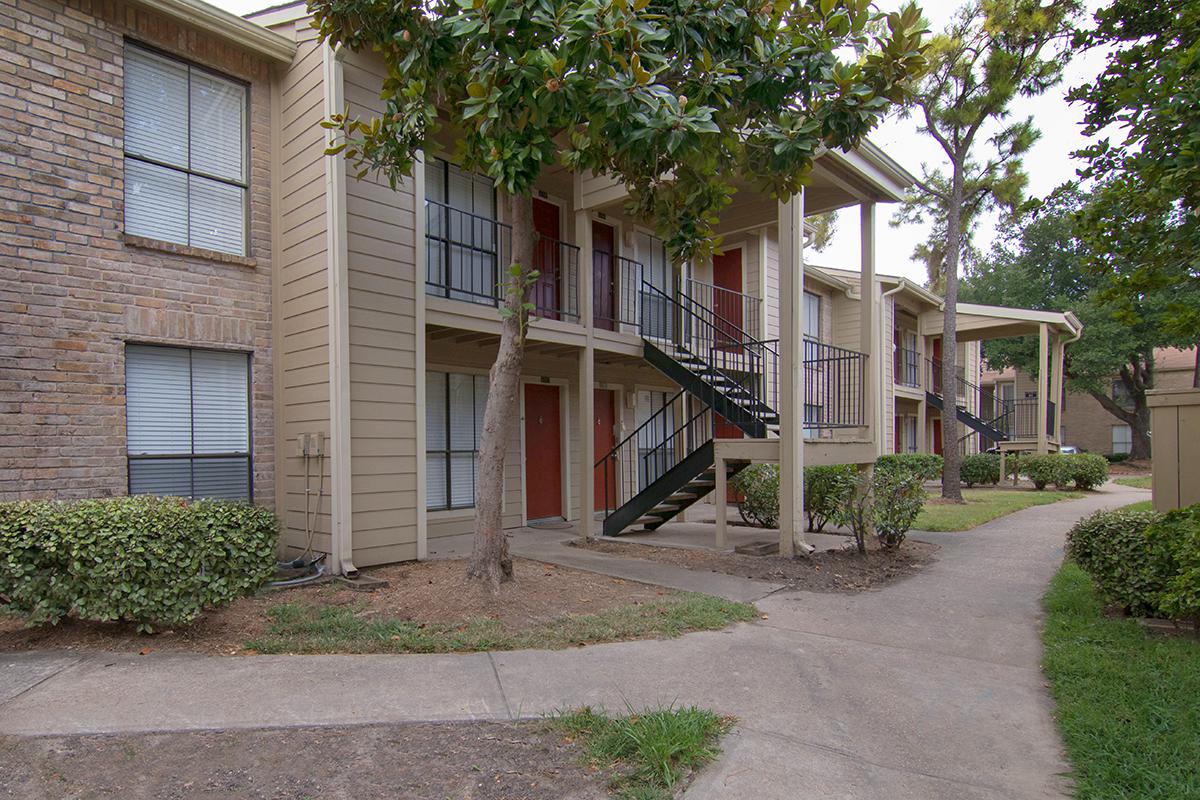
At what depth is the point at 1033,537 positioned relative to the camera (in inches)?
395

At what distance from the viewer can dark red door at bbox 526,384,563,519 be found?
10906mm

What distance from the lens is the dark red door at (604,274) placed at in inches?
459

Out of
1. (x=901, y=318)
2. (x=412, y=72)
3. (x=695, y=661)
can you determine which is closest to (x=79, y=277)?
(x=412, y=72)

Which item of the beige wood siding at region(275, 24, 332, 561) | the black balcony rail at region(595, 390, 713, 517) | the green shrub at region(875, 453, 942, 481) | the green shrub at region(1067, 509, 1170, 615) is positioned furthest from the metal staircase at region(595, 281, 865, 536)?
the green shrub at region(875, 453, 942, 481)

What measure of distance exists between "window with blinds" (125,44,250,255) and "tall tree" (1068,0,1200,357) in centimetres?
773

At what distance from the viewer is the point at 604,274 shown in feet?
38.9

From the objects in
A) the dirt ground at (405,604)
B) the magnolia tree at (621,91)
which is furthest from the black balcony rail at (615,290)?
the dirt ground at (405,604)

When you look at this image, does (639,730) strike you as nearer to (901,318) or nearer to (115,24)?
(115,24)

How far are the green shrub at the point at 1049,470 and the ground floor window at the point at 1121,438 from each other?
27.8 metres

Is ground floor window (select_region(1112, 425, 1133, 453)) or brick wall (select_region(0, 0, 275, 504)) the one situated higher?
brick wall (select_region(0, 0, 275, 504))

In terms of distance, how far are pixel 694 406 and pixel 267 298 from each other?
26.7ft

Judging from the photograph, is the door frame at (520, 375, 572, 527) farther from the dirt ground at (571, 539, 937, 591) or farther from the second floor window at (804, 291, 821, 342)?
the second floor window at (804, 291, 821, 342)

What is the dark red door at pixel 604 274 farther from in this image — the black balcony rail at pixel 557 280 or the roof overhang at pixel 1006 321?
the roof overhang at pixel 1006 321

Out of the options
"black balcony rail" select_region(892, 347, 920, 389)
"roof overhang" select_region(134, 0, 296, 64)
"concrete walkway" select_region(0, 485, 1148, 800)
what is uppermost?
"roof overhang" select_region(134, 0, 296, 64)
